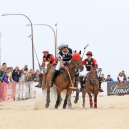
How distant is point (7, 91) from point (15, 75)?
235cm

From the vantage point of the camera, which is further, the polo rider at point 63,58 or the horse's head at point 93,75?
the horse's head at point 93,75

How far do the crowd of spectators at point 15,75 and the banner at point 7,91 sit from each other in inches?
11.8

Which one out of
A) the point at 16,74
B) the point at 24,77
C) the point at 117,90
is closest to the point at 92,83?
the point at 16,74

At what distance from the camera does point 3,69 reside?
27.5 m

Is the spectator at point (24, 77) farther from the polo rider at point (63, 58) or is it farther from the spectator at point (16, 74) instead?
the polo rider at point (63, 58)

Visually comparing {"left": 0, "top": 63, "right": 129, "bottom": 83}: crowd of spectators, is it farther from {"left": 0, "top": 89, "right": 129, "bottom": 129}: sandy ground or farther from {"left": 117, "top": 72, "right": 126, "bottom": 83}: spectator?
{"left": 117, "top": 72, "right": 126, "bottom": 83}: spectator

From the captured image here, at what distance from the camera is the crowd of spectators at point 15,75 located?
27969 mm

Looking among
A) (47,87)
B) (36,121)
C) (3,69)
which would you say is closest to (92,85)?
(47,87)

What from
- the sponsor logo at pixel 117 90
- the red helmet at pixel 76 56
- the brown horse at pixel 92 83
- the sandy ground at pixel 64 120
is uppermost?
the red helmet at pixel 76 56

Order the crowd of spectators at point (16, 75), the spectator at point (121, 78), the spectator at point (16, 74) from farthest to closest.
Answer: the spectator at point (121, 78), the spectator at point (16, 74), the crowd of spectators at point (16, 75)

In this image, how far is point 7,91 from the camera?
29359 millimetres

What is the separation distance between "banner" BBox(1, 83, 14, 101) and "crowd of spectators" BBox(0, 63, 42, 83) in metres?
0.30

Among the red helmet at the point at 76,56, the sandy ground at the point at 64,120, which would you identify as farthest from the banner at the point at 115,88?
the sandy ground at the point at 64,120

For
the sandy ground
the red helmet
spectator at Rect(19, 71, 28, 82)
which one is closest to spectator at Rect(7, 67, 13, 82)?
spectator at Rect(19, 71, 28, 82)
